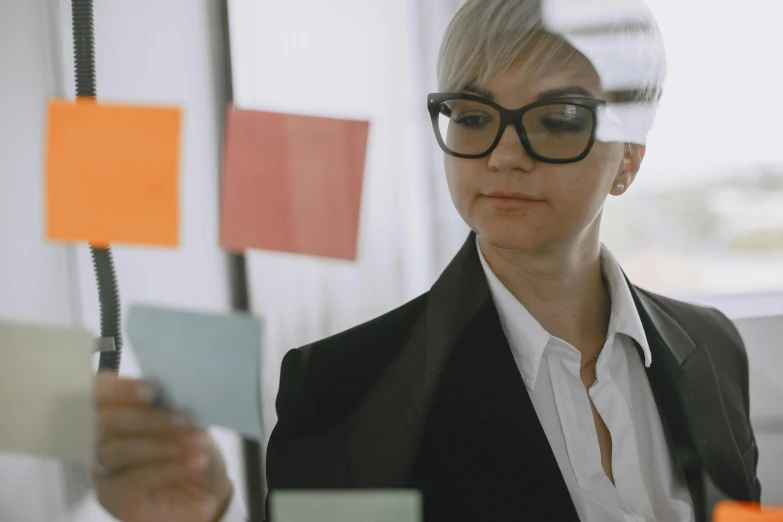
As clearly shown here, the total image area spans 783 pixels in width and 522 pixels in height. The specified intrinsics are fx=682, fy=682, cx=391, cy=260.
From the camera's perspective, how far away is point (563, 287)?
60cm

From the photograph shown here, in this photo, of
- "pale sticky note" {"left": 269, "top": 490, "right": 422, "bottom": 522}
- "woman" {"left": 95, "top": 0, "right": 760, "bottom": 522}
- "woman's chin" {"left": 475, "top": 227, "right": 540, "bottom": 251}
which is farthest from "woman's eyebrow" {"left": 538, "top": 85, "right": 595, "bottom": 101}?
"pale sticky note" {"left": 269, "top": 490, "right": 422, "bottom": 522}

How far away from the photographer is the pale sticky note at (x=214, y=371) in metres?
0.58

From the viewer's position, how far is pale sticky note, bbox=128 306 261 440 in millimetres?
583

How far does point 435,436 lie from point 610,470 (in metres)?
0.16

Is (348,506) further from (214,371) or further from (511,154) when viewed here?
(511,154)

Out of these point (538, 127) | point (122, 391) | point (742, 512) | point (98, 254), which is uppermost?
point (538, 127)

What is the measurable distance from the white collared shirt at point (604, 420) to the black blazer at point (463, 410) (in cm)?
1

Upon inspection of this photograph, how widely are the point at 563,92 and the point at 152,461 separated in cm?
47

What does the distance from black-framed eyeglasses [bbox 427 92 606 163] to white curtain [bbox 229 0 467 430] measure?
1.2 inches

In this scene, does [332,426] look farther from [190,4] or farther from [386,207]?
[190,4]

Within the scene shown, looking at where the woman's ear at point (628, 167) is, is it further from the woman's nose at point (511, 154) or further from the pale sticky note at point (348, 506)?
the pale sticky note at point (348, 506)

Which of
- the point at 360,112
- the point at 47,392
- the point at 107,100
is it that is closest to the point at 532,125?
the point at 360,112

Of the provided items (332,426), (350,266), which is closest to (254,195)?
(350,266)

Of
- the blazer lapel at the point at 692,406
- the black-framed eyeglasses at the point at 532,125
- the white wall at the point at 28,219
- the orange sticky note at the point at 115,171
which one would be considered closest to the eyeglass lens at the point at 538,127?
the black-framed eyeglasses at the point at 532,125
